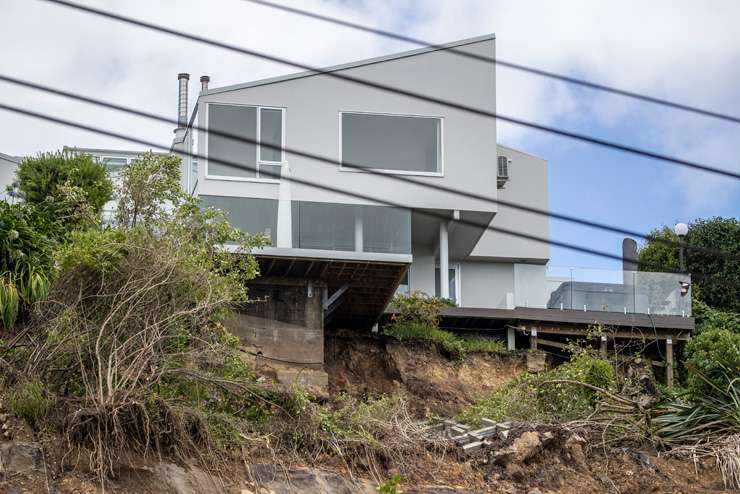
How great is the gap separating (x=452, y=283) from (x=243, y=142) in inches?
278

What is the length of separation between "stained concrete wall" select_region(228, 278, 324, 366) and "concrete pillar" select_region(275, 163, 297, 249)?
2.11ft

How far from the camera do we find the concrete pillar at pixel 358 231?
19875 mm

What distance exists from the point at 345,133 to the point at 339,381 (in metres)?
5.76

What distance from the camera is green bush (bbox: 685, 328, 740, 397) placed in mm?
17359

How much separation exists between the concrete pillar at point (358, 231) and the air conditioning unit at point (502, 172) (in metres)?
7.99

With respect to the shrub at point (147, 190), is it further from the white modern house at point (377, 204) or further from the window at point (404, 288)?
the window at point (404, 288)

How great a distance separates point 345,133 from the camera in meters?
24.5

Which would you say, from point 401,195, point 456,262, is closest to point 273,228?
point 401,195

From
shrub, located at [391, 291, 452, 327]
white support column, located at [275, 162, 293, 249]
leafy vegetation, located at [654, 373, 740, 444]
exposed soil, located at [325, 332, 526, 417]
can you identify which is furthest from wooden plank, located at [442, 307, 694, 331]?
leafy vegetation, located at [654, 373, 740, 444]

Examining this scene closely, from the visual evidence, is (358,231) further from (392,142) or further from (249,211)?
(392,142)

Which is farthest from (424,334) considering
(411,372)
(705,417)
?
(705,417)

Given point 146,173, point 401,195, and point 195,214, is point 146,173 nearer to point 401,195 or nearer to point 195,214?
point 195,214

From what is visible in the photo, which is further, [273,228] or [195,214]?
[273,228]

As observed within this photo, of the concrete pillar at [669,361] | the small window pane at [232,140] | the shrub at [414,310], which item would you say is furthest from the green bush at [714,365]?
the small window pane at [232,140]
